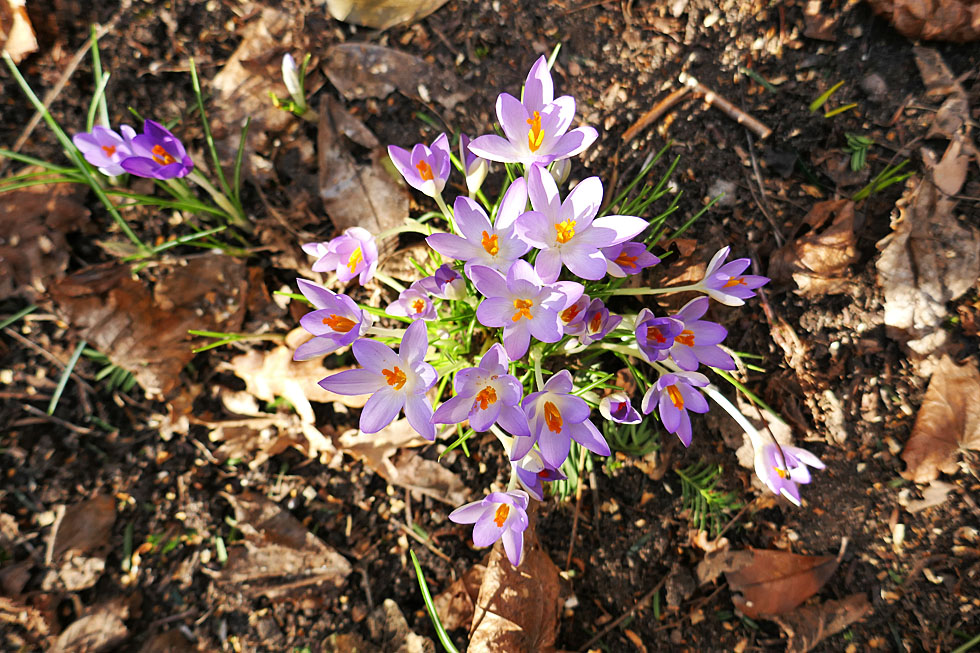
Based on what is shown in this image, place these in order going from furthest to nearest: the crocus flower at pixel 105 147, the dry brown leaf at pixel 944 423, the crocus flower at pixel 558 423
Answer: the dry brown leaf at pixel 944 423, the crocus flower at pixel 105 147, the crocus flower at pixel 558 423

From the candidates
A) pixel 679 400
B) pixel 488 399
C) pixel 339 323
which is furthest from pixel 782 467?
pixel 339 323

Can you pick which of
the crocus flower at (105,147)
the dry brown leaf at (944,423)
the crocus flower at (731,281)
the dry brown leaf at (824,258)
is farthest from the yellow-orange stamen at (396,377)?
the dry brown leaf at (944,423)

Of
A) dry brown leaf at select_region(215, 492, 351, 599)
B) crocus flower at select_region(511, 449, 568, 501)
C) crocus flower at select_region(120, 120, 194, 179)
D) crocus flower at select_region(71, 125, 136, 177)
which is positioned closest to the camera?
crocus flower at select_region(511, 449, 568, 501)

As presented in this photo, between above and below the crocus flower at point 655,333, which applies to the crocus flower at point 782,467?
below

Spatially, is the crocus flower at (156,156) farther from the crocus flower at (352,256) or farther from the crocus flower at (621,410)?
the crocus flower at (621,410)

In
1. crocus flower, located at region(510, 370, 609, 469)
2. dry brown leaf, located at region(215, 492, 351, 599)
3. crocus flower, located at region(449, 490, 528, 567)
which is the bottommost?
dry brown leaf, located at region(215, 492, 351, 599)

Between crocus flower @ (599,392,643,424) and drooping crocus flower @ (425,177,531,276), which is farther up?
drooping crocus flower @ (425,177,531,276)

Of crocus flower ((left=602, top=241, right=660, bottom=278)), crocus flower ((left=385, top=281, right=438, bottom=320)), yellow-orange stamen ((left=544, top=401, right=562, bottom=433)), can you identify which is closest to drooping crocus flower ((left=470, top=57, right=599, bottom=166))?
crocus flower ((left=602, top=241, right=660, bottom=278))

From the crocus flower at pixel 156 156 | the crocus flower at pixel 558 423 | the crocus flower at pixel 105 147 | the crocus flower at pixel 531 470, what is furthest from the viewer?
the crocus flower at pixel 105 147

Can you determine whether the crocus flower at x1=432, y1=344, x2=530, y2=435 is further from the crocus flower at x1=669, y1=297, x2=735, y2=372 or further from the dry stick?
the dry stick
